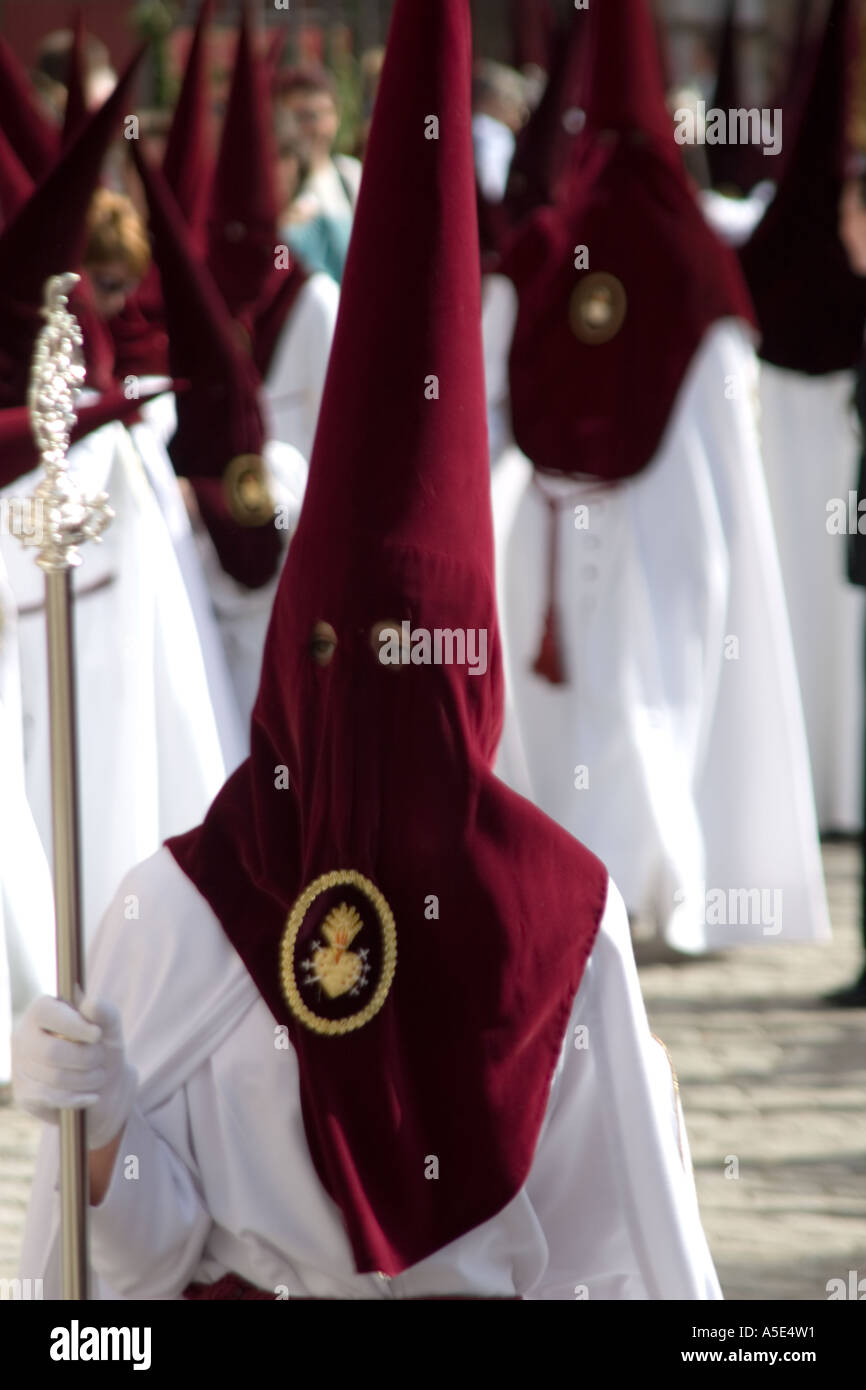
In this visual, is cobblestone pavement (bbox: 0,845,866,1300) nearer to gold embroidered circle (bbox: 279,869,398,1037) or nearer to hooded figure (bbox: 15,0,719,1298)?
hooded figure (bbox: 15,0,719,1298)

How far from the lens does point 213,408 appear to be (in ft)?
17.7

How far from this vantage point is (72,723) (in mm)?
1898

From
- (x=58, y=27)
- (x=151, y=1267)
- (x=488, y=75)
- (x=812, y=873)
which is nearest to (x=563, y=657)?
(x=812, y=873)

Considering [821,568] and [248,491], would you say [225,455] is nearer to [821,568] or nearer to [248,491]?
[248,491]

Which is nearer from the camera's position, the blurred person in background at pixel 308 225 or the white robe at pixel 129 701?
the white robe at pixel 129 701

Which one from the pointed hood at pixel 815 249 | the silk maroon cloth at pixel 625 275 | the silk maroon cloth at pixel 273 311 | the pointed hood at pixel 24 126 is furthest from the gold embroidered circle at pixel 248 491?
the pointed hood at pixel 815 249

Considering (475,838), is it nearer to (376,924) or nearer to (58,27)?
(376,924)

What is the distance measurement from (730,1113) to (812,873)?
55.3 inches

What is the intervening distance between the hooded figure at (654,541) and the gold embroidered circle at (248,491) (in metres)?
1.03

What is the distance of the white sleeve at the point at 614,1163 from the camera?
2.33 m

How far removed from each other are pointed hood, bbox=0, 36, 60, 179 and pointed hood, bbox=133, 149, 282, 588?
0.41 meters

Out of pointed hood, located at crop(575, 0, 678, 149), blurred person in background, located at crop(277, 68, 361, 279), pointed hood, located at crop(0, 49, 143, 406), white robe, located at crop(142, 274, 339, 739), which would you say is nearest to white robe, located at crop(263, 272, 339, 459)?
white robe, located at crop(142, 274, 339, 739)

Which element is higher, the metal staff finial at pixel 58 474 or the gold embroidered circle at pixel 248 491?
the gold embroidered circle at pixel 248 491

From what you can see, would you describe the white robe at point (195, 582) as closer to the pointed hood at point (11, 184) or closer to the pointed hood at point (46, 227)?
the pointed hood at point (11, 184)
